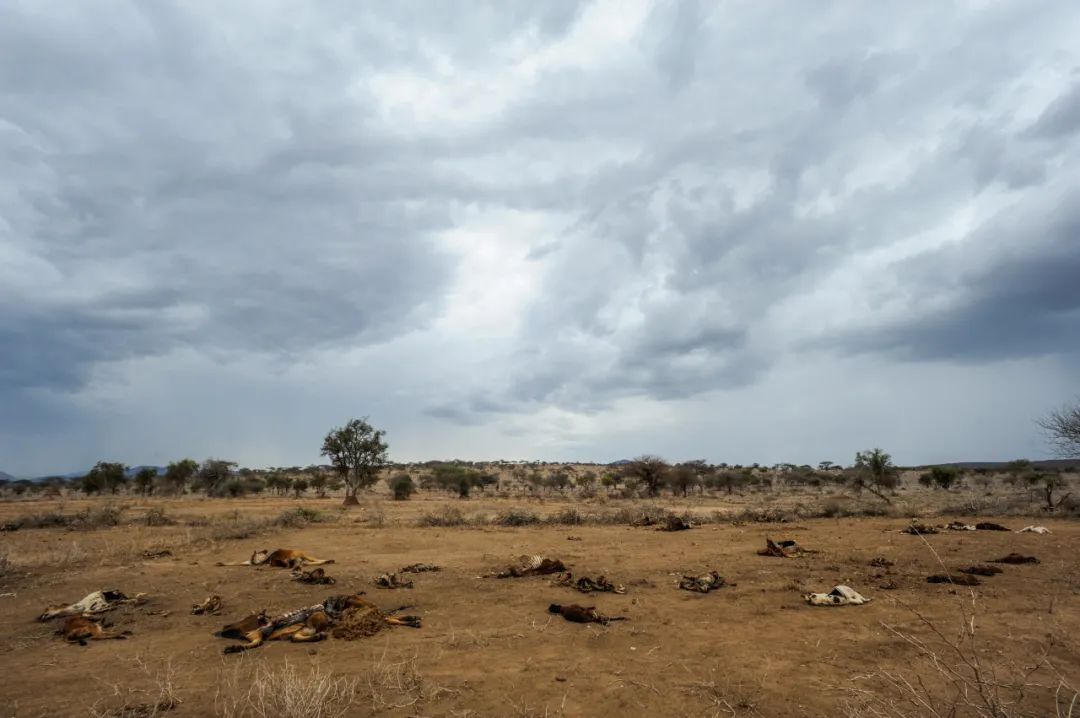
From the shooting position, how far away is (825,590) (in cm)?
1021

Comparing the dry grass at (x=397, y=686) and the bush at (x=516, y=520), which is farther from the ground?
the dry grass at (x=397, y=686)

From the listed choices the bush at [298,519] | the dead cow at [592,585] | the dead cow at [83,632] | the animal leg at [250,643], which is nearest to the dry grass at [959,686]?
the dead cow at [592,585]

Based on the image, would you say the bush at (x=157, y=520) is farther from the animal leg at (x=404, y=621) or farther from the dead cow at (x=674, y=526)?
the dead cow at (x=674, y=526)

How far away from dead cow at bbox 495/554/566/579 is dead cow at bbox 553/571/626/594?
0.92 metres

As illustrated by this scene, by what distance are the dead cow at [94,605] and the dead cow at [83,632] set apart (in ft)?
2.90

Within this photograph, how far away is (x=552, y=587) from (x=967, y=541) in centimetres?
1168

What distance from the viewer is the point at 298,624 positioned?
26.7 ft

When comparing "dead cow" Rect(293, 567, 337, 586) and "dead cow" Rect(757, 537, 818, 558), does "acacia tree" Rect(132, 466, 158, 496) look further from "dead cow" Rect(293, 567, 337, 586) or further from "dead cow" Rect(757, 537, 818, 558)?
"dead cow" Rect(757, 537, 818, 558)

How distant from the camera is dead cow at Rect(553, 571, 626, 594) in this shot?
10.4 meters

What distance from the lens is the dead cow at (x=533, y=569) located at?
1166 cm

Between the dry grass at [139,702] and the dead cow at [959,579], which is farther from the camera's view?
the dead cow at [959,579]

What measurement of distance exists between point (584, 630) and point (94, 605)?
8.10 m

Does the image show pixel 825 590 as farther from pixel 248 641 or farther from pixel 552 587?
pixel 248 641

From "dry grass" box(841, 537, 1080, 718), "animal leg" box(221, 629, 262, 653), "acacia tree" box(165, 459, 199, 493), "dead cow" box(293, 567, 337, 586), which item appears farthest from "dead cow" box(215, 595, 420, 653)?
"acacia tree" box(165, 459, 199, 493)
